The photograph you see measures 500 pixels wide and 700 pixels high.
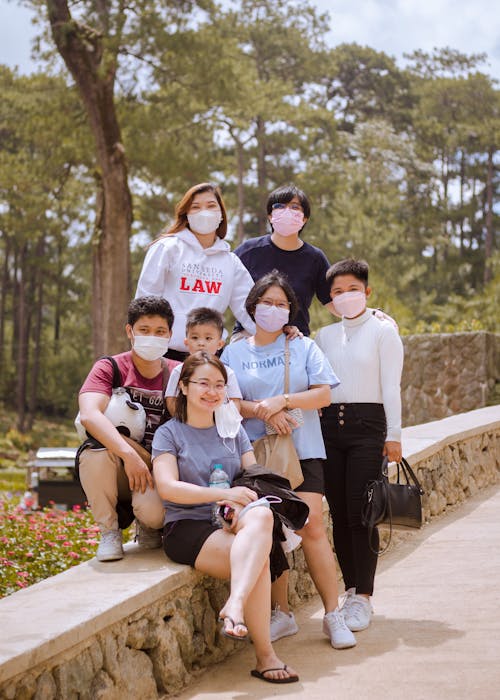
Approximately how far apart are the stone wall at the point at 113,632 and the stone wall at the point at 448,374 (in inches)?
369

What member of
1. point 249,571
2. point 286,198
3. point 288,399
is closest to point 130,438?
point 288,399

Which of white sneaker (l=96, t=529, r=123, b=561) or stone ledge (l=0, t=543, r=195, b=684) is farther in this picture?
white sneaker (l=96, t=529, r=123, b=561)

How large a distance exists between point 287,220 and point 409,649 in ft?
6.42

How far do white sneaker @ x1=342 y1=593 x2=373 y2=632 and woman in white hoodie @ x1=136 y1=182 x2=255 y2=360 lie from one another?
1276 millimetres

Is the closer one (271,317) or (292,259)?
(271,317)

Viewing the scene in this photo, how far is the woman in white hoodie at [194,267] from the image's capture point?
4.50 m

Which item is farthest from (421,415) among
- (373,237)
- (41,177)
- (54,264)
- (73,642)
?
(54,264)

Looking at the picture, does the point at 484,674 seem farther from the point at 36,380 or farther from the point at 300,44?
the point at 36,380

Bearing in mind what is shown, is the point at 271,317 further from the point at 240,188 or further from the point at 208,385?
the point at 240,188

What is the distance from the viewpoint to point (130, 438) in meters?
4.08

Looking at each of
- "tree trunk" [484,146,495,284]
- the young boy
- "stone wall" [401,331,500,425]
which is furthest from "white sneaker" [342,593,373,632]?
"tree trunk" [484,146,495,284]

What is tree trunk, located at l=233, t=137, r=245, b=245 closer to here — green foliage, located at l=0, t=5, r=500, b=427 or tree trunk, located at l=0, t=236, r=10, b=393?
green foliage, located at l=0, t=5, r=500, b=427

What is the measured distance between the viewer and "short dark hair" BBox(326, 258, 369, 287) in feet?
14.6

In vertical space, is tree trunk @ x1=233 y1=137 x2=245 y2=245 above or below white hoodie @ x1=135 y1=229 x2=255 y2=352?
above
